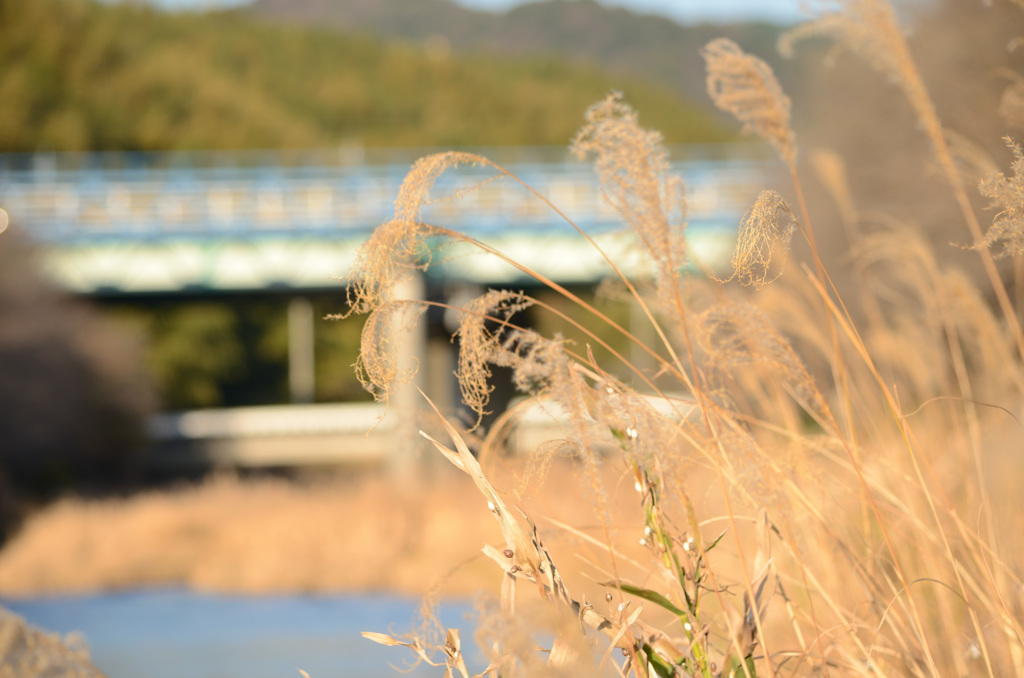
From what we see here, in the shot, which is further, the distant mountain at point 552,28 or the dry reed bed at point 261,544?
the distant mountain at point 552,28

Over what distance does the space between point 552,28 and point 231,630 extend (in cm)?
13762

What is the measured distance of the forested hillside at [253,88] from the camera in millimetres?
53625

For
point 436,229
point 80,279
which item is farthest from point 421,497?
point 436,229

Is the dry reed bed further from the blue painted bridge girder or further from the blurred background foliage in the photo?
the blue painted bridge girder

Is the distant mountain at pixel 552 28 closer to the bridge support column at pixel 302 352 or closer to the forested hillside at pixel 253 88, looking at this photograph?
the forested hillside at pixel 253 88

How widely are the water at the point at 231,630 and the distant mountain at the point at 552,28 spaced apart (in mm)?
91748

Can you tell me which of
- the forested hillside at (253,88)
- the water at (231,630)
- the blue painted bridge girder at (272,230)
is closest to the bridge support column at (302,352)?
the forested hillside at (253,88)

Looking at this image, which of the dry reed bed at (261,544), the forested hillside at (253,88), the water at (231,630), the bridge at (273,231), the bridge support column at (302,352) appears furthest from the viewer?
the forested hillside at (253,88)

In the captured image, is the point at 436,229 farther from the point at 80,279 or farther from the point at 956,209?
the point at 80,279

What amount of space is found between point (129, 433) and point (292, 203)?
6.95 meters

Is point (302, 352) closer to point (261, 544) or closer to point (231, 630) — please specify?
point (261, 544)

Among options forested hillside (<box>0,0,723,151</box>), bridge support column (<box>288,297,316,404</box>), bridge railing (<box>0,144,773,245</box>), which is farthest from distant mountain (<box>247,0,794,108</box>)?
bridge railing (<box>0,144,773,245</box>)

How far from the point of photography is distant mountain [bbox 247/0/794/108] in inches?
4387

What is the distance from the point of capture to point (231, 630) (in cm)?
1059
